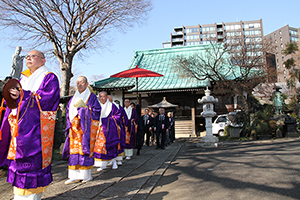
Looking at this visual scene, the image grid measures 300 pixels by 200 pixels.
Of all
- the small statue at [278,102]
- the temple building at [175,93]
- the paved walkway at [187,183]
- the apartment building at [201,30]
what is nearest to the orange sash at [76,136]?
the paved walkway at [187,183]

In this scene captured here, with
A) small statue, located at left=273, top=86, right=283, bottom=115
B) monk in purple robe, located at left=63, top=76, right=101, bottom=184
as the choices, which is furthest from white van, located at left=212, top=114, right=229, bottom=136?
monk in purple robe, located at left=63, top=76, right=101, bottom=184

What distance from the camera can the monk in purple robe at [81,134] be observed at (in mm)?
3738

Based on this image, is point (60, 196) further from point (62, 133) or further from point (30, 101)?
point (62, 133)

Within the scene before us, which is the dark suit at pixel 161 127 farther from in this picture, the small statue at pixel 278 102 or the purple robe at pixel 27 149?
the small statue at pixel 278 102

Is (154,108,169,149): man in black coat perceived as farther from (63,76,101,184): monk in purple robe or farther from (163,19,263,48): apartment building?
(163,19,263,48): apartment building

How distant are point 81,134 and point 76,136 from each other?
0.09 metres

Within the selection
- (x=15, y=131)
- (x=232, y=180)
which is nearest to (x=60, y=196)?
(x=15, y=131)

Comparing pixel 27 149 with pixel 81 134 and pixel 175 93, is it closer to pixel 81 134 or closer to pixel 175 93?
pixel 81 134

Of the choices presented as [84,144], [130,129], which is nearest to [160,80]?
[130,129]

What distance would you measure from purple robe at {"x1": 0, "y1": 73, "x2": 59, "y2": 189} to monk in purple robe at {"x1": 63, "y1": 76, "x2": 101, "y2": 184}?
101 cm

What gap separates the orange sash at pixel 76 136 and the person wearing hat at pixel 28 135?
970mm

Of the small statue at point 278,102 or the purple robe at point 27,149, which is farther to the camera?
the small statue at point 278,102

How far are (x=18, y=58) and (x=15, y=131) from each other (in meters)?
5.89

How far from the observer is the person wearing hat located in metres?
2.48
